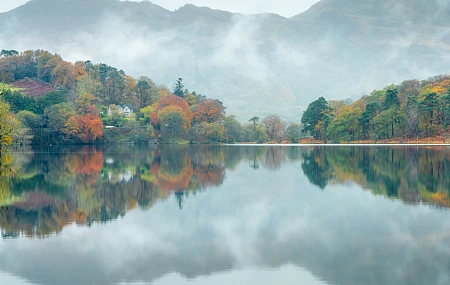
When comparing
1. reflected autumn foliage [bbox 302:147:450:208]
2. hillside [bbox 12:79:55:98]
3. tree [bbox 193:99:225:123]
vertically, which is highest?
hillside [bbox 12:79:55:98]

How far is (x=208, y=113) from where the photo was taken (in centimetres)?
9706

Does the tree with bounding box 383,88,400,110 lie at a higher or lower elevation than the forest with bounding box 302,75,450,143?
higher

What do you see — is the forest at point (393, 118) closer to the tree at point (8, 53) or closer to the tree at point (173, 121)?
the tree at point (173, 121)

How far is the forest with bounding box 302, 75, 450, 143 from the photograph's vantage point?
73.0m

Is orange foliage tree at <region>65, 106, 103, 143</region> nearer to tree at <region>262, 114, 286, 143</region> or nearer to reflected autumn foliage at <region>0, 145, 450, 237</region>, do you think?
tree at <region>262, 114, 286, 143</region>

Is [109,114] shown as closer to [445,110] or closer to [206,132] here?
[206,132]

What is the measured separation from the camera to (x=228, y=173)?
1168 inches

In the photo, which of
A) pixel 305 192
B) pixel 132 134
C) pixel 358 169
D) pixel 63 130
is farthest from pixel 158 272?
pixel 132 134

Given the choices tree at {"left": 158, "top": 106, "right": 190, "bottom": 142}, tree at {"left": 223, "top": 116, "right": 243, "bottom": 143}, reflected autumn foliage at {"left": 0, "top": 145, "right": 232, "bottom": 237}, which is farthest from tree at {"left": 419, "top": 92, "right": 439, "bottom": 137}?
reflected autumn foliage at {"left": 0, "top": 145, "right": 232, "bottom": 237}

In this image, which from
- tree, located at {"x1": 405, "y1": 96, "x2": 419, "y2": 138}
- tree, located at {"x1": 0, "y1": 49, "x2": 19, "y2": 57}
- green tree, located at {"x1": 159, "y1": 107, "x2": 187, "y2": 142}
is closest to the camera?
tree, located at {"x1": 405, "y1": 96, "x2": 419, "y2": 138}

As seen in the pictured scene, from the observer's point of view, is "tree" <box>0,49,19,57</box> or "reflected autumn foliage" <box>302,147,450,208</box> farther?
"tree" <box>0,49,19,57</box>

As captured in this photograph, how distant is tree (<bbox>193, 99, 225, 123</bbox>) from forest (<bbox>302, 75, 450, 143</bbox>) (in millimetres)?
18024

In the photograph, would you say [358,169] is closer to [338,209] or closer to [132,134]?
[338,209]

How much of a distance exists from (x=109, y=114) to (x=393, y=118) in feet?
191
